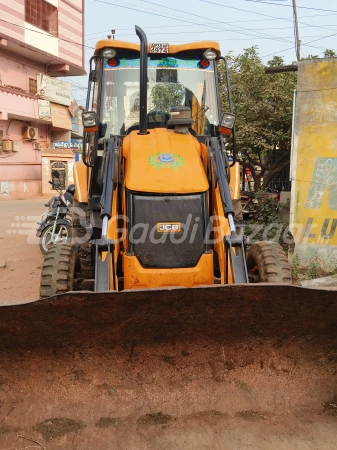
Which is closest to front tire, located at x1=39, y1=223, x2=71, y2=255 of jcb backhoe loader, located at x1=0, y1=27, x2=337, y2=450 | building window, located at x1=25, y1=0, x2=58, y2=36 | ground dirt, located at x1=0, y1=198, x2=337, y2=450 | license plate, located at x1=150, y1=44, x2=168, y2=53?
license plate, located at x1=150, y1=44, x2=168, y2=53

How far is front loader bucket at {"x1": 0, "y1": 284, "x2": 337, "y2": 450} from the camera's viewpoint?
2.90 metres

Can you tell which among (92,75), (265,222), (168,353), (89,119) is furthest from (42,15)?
(168,353)

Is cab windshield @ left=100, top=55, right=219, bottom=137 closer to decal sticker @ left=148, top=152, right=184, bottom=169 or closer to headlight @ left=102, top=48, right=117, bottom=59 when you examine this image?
headlight @ left=102, top=48, right=117, bottom=59

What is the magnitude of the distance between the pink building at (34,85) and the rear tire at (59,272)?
19222mm

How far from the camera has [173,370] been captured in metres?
3.18

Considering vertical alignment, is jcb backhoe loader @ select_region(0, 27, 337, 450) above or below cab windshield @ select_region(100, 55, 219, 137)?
below

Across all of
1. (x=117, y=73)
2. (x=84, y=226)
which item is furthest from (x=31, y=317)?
(x=117, y=73)

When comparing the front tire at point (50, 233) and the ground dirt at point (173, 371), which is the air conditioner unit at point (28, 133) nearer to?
the front tire at point (50, 233)

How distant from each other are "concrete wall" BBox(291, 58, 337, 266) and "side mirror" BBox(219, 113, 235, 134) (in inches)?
109

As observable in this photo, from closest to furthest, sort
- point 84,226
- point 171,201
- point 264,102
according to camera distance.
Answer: point 171,201 < point 84,226 < point 264,102

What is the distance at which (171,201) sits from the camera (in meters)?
3.84

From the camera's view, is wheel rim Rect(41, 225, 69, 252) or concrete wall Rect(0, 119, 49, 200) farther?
concrete wall Rect(0, 119, 49, 200)

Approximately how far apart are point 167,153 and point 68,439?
233cm

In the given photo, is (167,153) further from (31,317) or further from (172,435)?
(172,435)
